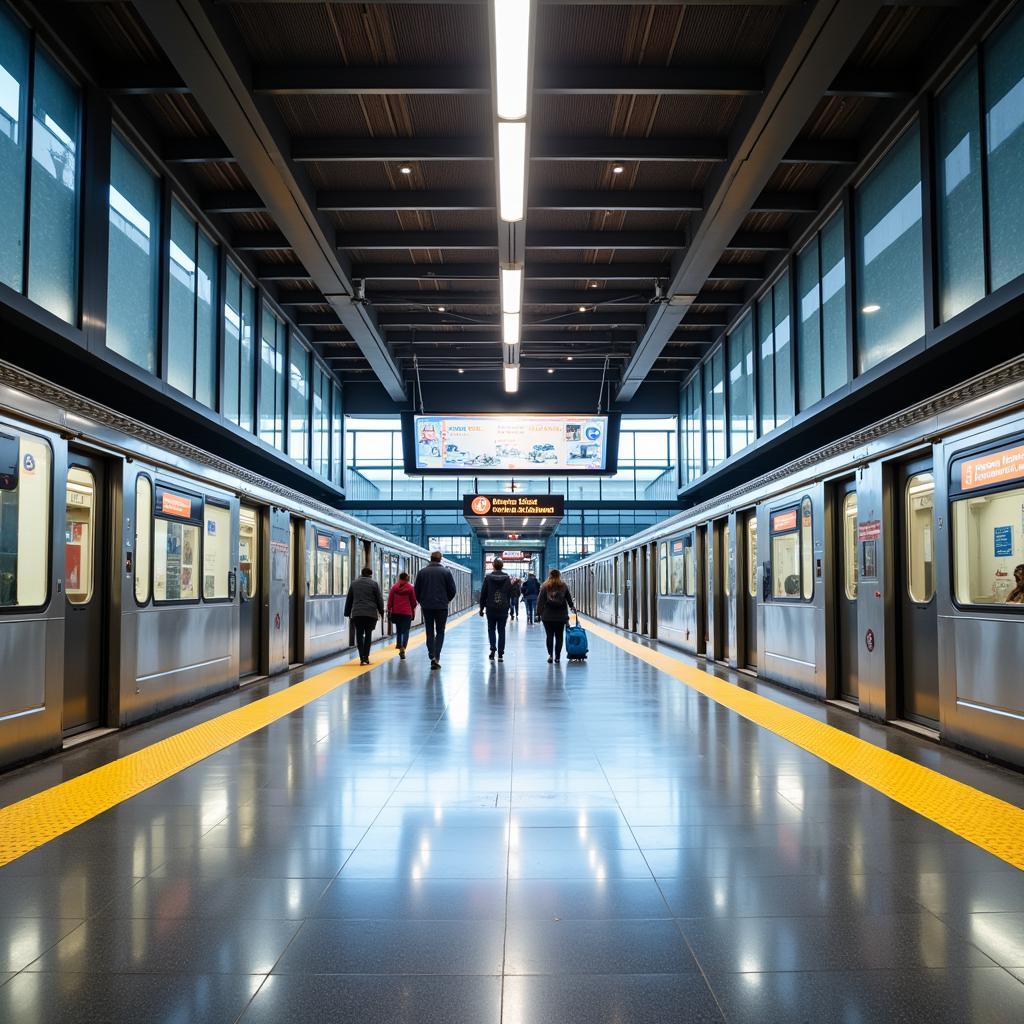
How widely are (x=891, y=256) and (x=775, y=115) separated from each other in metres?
2.29

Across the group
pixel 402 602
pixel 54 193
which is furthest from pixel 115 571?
pixel 402 602

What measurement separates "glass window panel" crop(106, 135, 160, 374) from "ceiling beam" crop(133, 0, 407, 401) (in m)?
1.28

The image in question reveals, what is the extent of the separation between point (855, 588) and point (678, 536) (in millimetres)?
8092

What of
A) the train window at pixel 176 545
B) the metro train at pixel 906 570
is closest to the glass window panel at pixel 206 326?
the train window at pixel 176 545

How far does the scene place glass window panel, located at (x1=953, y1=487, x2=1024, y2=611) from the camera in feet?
18.4

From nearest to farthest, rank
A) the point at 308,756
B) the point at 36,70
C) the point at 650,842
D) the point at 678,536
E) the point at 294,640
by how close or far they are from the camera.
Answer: the point at 650,842 < the point at 308,756 < the point at 36,70 < the point at 294,640 < the point at 678,536

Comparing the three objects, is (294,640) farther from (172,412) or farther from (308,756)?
(308,756)

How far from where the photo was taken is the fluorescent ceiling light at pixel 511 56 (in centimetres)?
540

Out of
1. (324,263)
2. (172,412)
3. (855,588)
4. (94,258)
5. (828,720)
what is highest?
(324,263)

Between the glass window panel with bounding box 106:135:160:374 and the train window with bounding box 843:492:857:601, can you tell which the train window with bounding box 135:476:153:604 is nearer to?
the glass window panel with bounding box 106:135:160:374

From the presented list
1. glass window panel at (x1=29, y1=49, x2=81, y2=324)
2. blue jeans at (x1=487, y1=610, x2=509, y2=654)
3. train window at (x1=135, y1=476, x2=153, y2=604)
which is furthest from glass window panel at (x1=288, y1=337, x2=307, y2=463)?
train window at (x1=135, y1=476, x2=153, y2=604)

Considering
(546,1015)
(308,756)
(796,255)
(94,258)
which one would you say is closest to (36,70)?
(94,258)

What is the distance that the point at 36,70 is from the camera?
7715 millimetres

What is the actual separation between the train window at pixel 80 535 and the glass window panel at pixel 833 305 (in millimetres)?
8557
